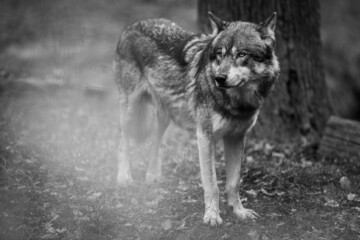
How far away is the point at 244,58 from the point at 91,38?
8.49 meters

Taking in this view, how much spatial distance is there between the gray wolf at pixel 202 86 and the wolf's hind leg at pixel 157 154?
0.04 feet

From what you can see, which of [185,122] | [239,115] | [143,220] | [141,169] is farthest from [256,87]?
[141,169]

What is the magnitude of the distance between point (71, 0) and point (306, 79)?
351 inches

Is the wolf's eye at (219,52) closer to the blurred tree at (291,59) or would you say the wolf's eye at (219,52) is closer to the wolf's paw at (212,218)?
the wolf's paw at (212,218)

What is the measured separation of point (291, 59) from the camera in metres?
6.88

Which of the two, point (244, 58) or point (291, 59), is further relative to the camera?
point (291, 59)

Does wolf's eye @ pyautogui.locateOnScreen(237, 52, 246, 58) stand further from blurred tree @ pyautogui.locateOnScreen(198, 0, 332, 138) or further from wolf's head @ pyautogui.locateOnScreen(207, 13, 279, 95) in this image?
blurred tree @ pyautogui.locateOnScreen(198, 0, 332, 138)

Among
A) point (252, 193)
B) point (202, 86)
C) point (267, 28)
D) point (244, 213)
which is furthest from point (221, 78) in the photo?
point (252, 193)

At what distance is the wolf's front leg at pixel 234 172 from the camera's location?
15.8 feet

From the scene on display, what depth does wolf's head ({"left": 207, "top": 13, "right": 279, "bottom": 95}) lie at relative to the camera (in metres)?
4.23

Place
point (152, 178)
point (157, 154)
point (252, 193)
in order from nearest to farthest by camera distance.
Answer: point (252, 193) → point (152, 178) → point (157, 154)

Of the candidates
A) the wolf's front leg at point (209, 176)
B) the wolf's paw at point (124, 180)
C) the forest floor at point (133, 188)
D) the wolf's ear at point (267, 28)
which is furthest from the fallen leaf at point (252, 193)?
the wolf's ear at point (267, 28)

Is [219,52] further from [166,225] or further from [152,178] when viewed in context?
[152,178]

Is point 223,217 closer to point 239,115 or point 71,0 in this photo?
point 239,115
